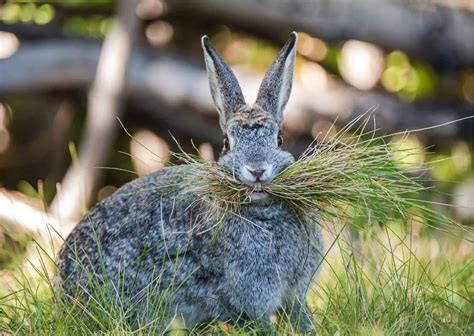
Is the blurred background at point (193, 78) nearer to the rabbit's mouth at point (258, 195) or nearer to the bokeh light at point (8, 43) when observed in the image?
the bokeh light at point (8, 43)

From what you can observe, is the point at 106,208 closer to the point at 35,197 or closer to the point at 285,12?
the point at 35,197

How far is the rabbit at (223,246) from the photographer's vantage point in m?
4.74

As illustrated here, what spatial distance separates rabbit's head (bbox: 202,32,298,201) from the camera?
4.55 metres

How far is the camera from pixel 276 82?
201 inches

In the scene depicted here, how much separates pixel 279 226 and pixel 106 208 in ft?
3.09

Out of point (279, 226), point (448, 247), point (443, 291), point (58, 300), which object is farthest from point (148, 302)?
point (448, 247)

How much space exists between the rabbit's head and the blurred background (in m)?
2.58

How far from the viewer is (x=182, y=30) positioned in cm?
915

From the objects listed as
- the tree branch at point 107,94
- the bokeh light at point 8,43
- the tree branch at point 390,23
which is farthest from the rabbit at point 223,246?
the bokeh light at point 8,43

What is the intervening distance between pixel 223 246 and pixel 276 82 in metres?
0.90

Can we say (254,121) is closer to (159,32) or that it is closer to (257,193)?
(257,193)

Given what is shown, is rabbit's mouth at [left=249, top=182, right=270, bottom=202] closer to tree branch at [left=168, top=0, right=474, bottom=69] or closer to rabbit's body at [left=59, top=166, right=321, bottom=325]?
rabbit's body at [left=59, top=166, right=321, bottom=325]

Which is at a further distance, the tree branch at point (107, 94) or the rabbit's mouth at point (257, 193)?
the tree branch at point (107, 94)

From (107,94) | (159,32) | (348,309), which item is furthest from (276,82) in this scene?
(159,32)
